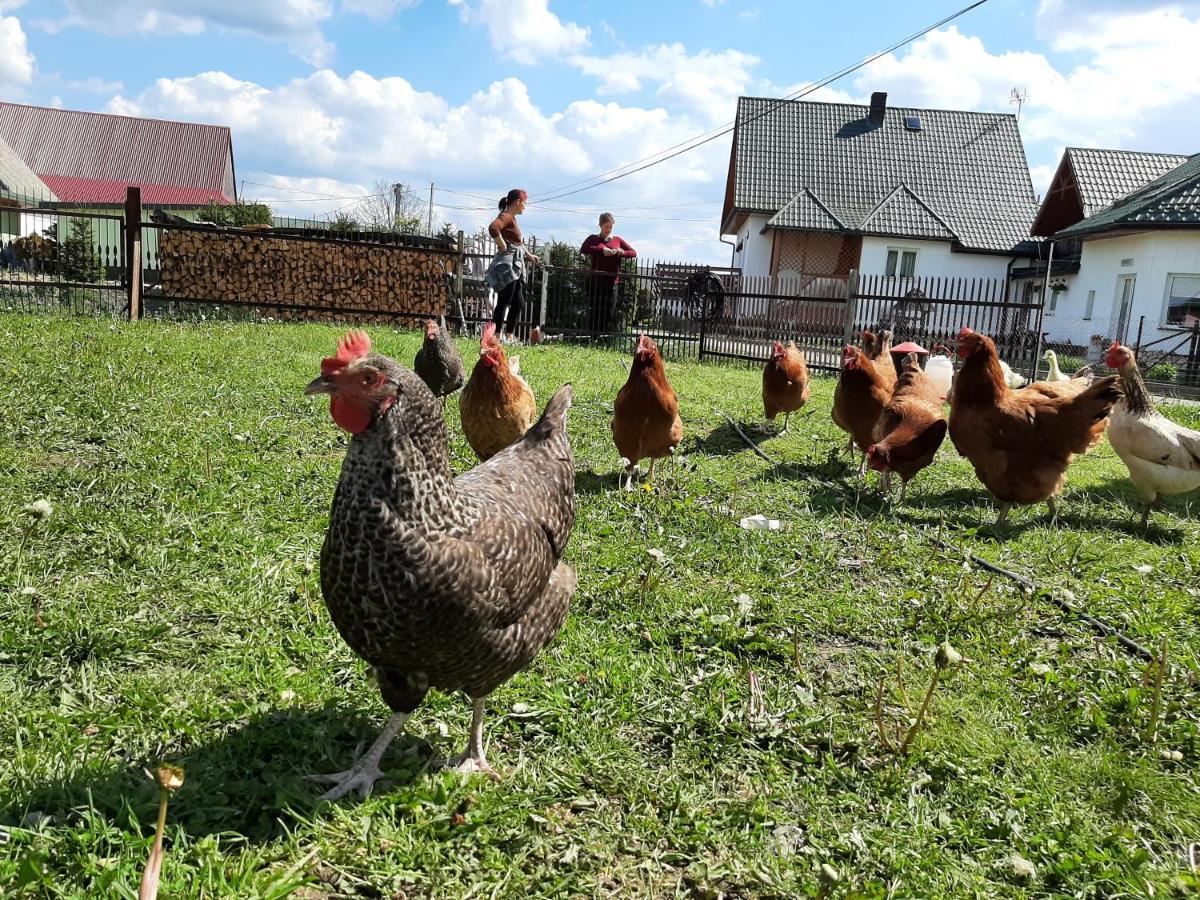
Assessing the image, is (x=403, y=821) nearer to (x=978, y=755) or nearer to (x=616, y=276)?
(x=978, y=755)

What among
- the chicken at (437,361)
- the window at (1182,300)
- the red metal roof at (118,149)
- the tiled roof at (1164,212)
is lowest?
the chicken at (437,361)

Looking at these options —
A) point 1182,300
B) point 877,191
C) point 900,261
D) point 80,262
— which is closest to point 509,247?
point 80,262

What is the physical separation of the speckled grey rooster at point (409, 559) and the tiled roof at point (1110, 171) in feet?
96.0

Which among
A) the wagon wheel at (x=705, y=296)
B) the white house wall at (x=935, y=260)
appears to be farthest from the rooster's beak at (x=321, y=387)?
the white house wall at (x=935, y=260)

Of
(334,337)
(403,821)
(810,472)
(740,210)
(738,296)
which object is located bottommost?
(403,821)

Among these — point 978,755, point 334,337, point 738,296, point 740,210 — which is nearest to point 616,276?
point 738,296

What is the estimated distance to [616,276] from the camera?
46.5 ft

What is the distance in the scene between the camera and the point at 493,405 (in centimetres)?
516

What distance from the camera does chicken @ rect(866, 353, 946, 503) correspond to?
5.48m

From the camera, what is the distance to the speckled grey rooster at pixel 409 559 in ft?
6.96

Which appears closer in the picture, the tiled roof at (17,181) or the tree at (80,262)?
the tree at (80,262)

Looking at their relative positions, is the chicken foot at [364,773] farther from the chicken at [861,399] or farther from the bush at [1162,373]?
the bush at [1162,373]

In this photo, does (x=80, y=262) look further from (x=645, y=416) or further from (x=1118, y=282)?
(x=1118, y=282)

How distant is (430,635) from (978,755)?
2006 millimetres
